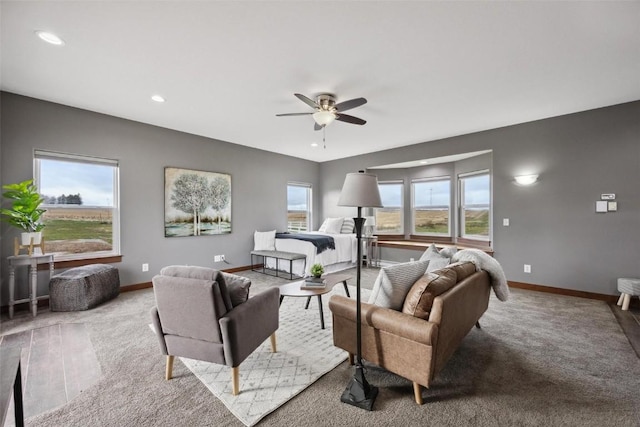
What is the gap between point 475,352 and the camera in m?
2.45

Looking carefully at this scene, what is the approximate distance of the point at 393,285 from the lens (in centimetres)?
196

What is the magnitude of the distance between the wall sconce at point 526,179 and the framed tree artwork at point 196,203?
507cm

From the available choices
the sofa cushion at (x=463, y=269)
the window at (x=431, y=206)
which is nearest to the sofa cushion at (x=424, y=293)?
the sofa cushion at (x=463, y=269)

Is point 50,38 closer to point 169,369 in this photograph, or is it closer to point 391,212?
point 169,369

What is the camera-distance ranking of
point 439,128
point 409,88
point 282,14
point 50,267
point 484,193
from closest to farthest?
point 282,14, point 409,88, point 50,267, point 439,128, point 484,193

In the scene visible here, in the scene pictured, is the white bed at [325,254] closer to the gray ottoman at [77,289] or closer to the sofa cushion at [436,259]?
the sofa cushion at [436,259]

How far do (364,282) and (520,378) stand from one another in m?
2.92

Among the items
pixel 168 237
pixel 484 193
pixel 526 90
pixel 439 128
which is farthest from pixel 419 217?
pixel 168 237

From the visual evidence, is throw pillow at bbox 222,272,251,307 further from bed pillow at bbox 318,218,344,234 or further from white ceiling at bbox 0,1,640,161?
bed pillow at bbox 318,218,344,234

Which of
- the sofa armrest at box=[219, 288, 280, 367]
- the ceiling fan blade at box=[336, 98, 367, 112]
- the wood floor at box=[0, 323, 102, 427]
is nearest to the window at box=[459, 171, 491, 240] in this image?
the ceiling fan blade at box=[336, 98, 367, 112]

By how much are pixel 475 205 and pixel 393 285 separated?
438cm

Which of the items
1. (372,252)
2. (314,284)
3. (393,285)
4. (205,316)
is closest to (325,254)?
(372,252)

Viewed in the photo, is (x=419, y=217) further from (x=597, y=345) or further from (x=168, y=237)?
(x=168, y=237)

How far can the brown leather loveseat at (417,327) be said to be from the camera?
172 centimetres
